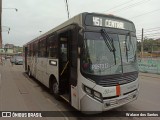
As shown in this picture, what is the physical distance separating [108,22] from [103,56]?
112cm

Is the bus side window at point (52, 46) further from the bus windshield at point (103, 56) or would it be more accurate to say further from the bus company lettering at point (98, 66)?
the bus company lettering at point (98, 66)

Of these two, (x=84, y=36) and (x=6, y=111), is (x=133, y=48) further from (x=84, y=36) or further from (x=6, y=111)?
(x=6, y=111)

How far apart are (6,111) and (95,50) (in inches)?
142

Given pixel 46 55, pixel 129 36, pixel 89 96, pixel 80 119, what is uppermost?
pixel 129 36

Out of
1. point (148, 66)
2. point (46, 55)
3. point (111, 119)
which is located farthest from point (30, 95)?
point (148, 66)

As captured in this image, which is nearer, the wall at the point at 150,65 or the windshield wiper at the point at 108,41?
the windshield wiper at the point at 108,41

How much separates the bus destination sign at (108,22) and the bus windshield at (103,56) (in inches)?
12.0

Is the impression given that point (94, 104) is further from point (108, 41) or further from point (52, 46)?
point (52, 46)

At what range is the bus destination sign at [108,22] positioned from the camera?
6.33 meters

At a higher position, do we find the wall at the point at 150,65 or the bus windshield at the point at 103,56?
the bus windshield at the point at 103,56

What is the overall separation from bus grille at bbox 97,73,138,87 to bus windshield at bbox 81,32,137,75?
0.47ft

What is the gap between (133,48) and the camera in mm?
7145

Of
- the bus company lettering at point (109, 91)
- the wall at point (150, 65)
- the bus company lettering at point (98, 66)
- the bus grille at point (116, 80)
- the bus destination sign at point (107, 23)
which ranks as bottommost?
the wall at point (150, 65)

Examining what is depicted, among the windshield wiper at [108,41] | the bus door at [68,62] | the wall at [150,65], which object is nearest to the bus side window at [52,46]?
the bus door at [68,62]
